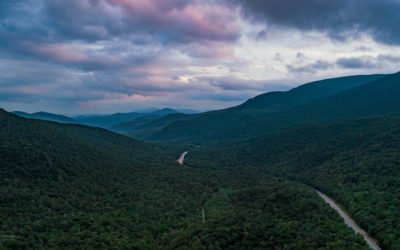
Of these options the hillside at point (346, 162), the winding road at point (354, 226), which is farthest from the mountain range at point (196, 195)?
the winding road at point (354, 226)

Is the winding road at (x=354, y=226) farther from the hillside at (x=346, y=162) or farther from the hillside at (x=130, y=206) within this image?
the hillside at (x=130, y=206)

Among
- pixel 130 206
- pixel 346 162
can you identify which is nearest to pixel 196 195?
pixel 130 206

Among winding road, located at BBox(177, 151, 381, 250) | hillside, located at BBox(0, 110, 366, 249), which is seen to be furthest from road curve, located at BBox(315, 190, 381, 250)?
hillside, located at BBox(0, 110, 366, 249)

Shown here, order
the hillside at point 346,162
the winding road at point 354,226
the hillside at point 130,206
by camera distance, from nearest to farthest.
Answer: the hillside at point 130,206 < the winding road at point 354,226 < the hillside at point 346,162

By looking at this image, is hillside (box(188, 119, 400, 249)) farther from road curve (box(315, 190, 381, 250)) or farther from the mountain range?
road curve (box(315, 190, 381, 250))

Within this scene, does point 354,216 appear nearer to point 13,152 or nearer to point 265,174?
point 265,174

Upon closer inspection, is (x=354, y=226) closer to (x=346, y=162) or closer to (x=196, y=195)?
(x=196, y=195)
